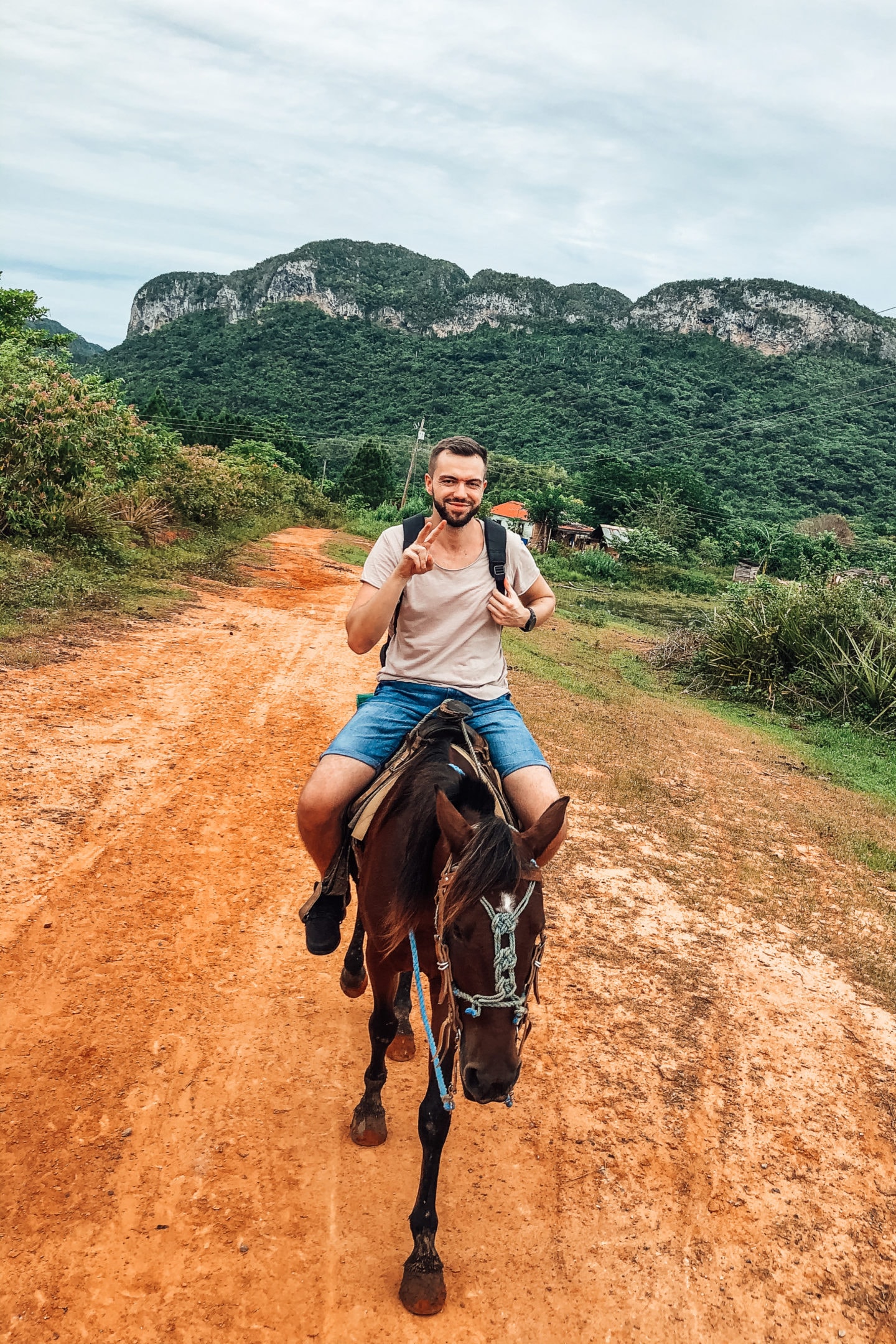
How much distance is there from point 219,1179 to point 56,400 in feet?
33.6

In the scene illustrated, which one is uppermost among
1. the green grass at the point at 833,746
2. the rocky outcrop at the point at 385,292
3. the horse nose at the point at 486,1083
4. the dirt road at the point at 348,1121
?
the rocky outcrop at the point at 385,292

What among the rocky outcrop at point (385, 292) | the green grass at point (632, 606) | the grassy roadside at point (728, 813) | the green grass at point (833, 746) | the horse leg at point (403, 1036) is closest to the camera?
the horse leg at point (403, 1036)

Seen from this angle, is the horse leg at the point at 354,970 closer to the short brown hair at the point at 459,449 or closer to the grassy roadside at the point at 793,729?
the short brown hair at the point at 459,449

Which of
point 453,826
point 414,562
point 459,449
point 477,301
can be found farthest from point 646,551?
point 477,301

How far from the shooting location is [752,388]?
2832 inches

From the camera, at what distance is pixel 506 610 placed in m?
2.75

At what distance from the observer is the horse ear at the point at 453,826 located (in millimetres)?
1907

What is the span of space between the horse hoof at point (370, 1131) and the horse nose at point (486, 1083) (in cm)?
115

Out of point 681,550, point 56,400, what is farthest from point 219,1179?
point 681,550

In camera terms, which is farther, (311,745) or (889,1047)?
(311,745)

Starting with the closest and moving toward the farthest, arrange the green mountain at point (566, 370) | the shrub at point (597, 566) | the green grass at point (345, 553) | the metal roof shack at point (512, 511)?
the green grass at point (345, 553)
the shrub at point (597, 566)
the metal roof shack at point (512, 511)
the green mountain at point (566, 370)

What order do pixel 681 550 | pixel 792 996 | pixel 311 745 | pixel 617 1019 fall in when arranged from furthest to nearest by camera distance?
1. pixel 681 550
2. pixel 311 745
3. pixel 792 996
4. pixel 617 1019

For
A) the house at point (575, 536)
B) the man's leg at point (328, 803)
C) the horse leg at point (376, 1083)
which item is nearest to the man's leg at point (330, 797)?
the man's leg at point (328, 803)

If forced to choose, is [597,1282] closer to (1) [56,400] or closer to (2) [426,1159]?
(2) [426,1159]
